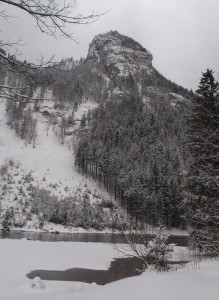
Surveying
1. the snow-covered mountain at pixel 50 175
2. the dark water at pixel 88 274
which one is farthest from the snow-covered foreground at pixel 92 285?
the snow-covered mountain at pixel 50 175

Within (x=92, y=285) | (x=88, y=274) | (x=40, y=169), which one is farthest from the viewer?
(x=40, y=169)

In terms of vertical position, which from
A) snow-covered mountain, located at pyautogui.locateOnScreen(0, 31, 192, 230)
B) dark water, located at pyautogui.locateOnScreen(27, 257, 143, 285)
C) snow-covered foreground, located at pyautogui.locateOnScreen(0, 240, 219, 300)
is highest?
snow-covered mountain, located at pyautogui.locateOnScreen(0, 31, 192, 230)

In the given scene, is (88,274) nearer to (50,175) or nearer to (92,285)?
(92,285)

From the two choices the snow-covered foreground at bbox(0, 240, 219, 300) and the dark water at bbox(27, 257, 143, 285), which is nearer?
the snow-covered foreground at bbox(0, 240, 219, 300)

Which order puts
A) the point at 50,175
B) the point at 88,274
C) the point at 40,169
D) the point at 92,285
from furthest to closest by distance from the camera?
the point at 40,169 < the point at 50,175 < the point at 88,274 < the point at 92,285

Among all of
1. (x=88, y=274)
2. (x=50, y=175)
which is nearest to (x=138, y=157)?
(x=50, y=175)

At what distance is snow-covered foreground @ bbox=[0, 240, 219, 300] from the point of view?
15.3ft

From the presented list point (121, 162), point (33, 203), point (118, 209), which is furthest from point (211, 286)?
point (121, 162)

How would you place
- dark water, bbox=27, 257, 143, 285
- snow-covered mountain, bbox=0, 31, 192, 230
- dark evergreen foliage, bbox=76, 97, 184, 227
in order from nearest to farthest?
1. dark water, bbox=27, 257, 143, 285
2. snow-covered mountain, bbox=0, 31, 192, 230
3. dark evergreen foliage, bbox=76, 97, 184, 227

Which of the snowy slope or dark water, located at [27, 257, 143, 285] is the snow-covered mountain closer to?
the snowy slope

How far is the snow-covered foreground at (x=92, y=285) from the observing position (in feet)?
15.3

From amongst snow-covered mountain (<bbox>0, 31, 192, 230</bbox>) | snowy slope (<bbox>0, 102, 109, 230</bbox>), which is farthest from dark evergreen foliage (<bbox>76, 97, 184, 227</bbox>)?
snowy slope (<bbox>0, 102, 109, 230</bbox>)

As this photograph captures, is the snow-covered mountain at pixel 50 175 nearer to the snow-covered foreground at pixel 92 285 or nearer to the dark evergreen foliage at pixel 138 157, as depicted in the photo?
the dark evergreen foliage at pixel 138 157

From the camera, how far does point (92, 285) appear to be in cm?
1164
